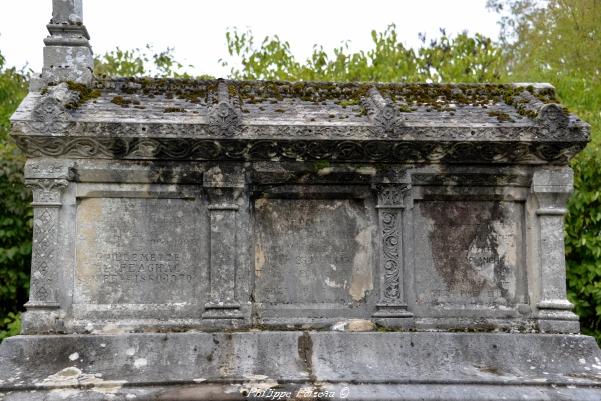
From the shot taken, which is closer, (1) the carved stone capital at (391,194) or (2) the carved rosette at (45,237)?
(2) the carved rosette at (45,237)

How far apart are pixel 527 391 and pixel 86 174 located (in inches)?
196

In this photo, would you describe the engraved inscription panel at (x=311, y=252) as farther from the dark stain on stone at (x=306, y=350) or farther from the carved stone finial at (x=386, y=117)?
the carved stone finial at (x=386, y=117)

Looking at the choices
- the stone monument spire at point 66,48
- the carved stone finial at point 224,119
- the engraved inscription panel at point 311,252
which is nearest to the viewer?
the carved stone finial at point 224,119

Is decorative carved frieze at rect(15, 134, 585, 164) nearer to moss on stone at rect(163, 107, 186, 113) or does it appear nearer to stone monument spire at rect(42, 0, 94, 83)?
moss on stone at rect(163, 107, 186, 113)

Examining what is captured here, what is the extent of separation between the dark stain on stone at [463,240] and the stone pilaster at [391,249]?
0.37 metres

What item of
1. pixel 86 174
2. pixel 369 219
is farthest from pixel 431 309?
pixel 86 174

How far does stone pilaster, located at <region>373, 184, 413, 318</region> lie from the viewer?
26.1ft

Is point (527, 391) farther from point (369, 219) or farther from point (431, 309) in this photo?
point (369, 219)

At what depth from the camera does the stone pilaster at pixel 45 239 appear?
7.53 m

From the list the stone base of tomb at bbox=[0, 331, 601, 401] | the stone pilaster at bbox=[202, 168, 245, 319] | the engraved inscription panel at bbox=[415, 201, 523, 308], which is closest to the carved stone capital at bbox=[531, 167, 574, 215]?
the engraved inscription panel at bbox=[415, 201, 523, 308]

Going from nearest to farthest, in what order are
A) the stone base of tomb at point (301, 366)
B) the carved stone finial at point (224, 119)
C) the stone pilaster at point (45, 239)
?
the stone base of tomb at point (301, 366)
the stone pilaster at point (45, 239)
the carved stone finial at point (224, 119)

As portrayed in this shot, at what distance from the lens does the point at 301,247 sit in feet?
26.6

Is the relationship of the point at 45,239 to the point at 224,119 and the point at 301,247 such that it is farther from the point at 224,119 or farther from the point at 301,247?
the point at 301,247

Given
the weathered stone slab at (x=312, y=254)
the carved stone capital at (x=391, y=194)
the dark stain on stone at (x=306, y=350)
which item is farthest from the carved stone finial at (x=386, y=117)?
the dark stain on stone at (x=306, y=350)
